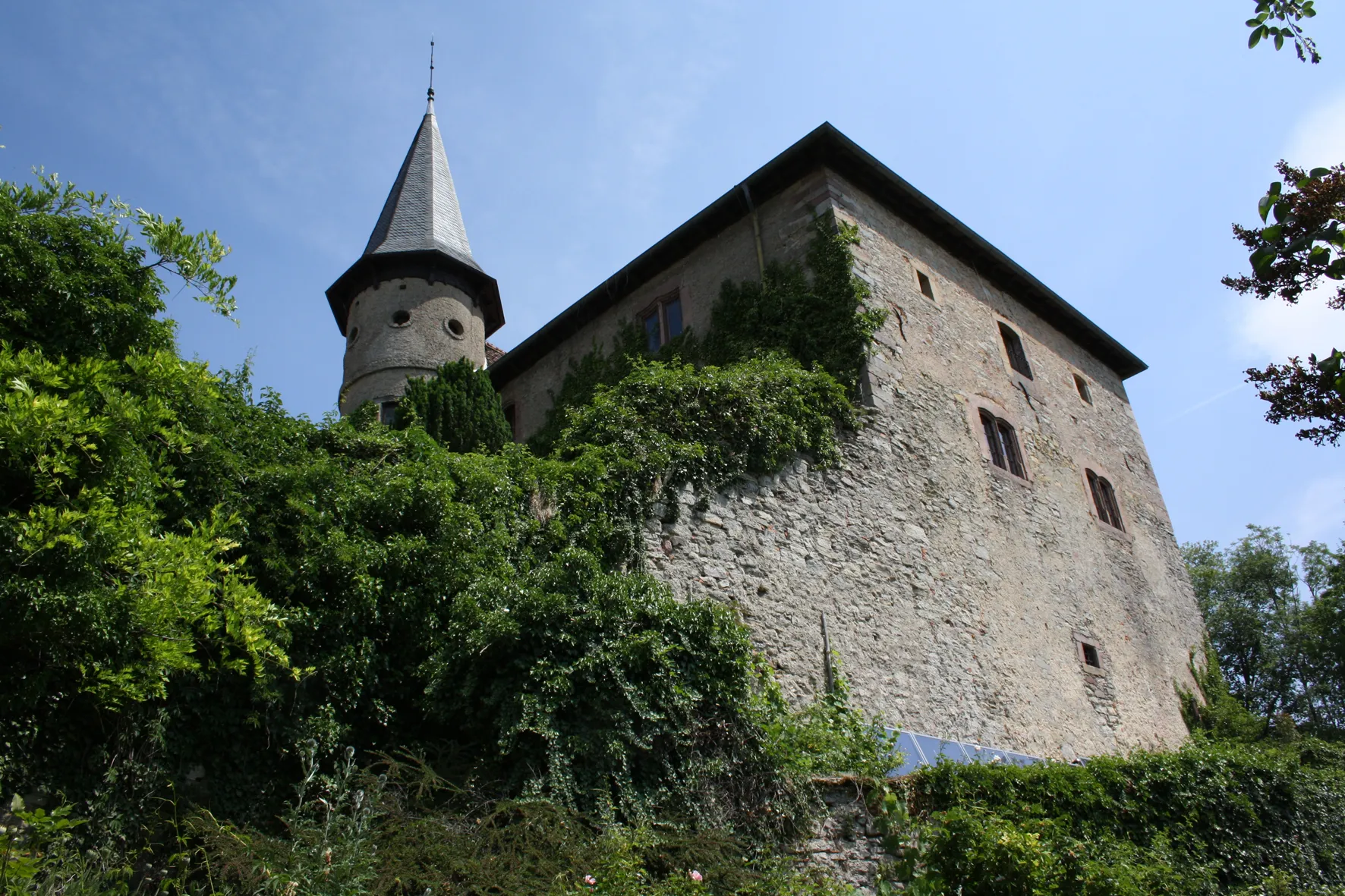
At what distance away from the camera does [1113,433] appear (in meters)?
17.7

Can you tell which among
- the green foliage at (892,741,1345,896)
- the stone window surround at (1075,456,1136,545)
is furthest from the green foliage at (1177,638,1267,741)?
the green foliage at (892,741,1345,896)

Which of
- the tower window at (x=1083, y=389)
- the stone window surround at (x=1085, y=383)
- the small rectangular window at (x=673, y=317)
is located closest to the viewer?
the small rectangular window at (x=673, y=317)

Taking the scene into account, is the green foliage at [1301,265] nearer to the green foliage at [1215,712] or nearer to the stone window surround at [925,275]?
the stone window surround at [925,275]

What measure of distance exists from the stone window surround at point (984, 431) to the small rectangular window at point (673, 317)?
4.39 m

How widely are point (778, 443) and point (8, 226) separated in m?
6.71

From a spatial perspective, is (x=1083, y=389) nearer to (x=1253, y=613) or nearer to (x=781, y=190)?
(x=781, y=190)

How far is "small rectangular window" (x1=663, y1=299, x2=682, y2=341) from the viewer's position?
14.4 m

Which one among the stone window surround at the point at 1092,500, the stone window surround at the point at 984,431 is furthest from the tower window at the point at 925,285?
the stone window surround at the point at 1092,500

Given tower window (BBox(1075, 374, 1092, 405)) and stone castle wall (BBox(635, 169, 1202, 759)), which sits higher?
tower window (BBox(1075, 374, 1092, 405))

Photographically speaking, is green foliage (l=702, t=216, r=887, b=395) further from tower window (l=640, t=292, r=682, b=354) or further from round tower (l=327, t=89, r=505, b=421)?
round tower (l=327, t=89, r=505, b=421)

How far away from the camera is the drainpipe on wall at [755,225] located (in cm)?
1349

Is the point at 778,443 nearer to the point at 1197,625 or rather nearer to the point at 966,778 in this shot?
the point at 966,778

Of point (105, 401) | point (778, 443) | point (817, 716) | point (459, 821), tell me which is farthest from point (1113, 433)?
point (105, 401)

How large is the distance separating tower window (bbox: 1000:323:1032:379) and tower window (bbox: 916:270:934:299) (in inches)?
83.3
